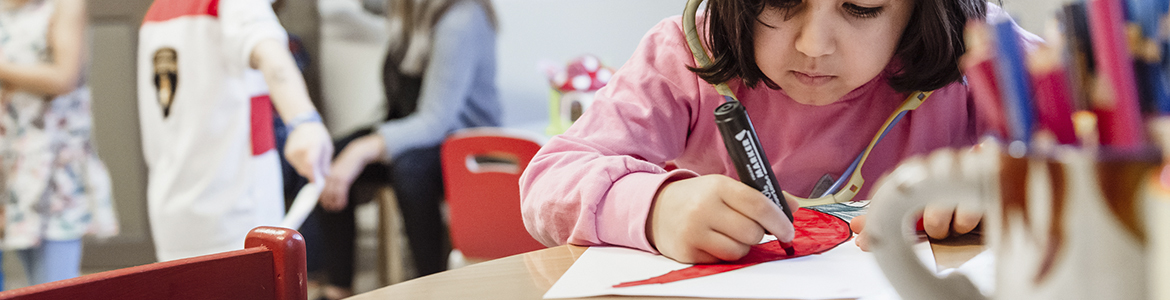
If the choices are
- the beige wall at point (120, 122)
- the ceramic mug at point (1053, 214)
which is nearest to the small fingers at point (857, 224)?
the ceramic mug at point (1053, 214)

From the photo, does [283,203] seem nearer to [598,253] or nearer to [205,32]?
[205,32]

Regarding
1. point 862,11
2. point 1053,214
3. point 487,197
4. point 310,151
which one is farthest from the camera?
point 310,151

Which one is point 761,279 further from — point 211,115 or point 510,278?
point 211,115

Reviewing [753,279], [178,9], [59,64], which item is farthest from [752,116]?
[59,64]

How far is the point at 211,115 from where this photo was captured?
4.42 ft

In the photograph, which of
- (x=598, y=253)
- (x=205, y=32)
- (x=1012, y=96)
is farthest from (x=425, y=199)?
(x=1012, y=96)

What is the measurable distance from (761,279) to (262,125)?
1.33 meters

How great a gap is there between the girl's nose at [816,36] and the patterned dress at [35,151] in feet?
4.82

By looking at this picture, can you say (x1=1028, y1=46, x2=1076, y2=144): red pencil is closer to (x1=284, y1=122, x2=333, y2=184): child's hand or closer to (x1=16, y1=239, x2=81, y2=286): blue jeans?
(x1=284, y1=122, x2=333, y2=184): child's hand

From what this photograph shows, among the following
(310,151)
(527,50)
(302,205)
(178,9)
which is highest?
(178,9)

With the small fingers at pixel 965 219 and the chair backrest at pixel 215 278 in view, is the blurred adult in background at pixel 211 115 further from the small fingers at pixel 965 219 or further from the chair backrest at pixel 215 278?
the small fingers at pixel 965 219

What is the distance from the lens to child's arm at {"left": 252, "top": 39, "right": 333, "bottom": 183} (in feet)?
4.52

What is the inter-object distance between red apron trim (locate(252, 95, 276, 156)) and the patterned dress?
1.12 ft

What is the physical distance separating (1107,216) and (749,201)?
0.72 ft
